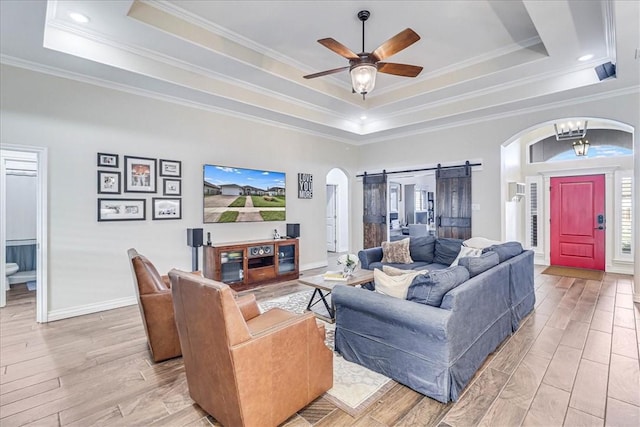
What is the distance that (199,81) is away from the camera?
436 centimetres

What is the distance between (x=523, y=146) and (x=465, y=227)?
3.12 meters

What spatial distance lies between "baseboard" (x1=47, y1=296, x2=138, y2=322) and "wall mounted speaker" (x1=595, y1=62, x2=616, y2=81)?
7.12m

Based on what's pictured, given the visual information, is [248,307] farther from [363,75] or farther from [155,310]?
[363,75]

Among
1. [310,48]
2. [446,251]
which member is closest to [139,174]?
[310,48]

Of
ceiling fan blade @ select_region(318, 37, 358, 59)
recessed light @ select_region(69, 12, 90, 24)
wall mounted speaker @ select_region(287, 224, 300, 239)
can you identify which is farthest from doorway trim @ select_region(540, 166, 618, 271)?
recessed light @ select_region(69, 12, 90, 24)

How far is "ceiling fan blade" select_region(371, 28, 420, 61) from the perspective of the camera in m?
2.76

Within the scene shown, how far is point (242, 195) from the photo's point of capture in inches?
218

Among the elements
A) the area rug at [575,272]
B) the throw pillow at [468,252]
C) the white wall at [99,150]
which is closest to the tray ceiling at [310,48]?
the white wall at [99,150]

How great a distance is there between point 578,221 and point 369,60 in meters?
6.39

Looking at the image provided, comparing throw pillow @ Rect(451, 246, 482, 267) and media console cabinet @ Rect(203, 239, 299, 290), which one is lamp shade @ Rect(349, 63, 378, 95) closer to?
throw pillow @ Rect(451, 246, 482, 267)

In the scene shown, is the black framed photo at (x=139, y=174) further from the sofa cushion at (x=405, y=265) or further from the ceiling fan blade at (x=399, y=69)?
the sofa cushion at (x=405, y=265)

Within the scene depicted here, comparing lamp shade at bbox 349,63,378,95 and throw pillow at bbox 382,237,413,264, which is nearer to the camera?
lamp shade at bbox 349,63,378,95

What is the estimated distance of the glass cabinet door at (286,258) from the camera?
223 inches

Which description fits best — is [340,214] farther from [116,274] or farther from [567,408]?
[567,408]
